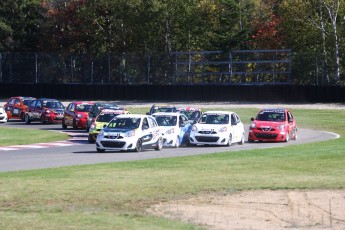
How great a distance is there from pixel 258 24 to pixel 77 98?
60.2 feet

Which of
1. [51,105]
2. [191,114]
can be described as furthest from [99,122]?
[51,105]

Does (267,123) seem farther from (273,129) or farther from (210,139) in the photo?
(210,139)

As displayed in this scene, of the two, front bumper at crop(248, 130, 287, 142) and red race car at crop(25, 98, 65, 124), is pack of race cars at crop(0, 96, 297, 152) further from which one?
red race car at crop(25, 98, 65, 124)

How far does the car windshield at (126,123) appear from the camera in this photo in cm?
3247

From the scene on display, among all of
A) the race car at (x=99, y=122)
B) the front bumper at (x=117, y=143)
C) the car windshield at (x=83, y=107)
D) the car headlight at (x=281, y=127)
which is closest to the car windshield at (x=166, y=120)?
the race car at (x=99, y=122)

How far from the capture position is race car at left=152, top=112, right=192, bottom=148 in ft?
112

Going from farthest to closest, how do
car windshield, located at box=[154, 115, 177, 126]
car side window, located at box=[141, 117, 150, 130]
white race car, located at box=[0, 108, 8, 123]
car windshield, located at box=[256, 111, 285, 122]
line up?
white race car, located at box=[0, 108, 8, 123]
car windshield, located at box=[256, 111, 285, 122]
car windshield, located at box=[154, 115, 177, 126]
car side window, located at box=[141, 117, 150, 130]

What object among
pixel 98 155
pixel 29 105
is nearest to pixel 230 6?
pixel 29 105

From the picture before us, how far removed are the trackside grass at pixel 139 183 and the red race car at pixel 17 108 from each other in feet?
91.5

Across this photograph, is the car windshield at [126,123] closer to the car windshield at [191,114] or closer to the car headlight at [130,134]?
the car headlight at [130,134]

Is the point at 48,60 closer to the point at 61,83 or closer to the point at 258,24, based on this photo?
the point at 61,83

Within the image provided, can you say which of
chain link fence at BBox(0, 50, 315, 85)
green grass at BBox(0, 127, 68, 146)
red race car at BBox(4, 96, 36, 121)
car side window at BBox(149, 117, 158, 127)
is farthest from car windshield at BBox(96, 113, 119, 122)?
chain link fence at BBox(0, 50, 315, 85)

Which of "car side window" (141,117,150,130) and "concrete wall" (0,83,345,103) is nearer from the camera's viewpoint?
"car side window" (141,117,150,130)

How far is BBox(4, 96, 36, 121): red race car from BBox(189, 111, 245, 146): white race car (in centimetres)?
2151
